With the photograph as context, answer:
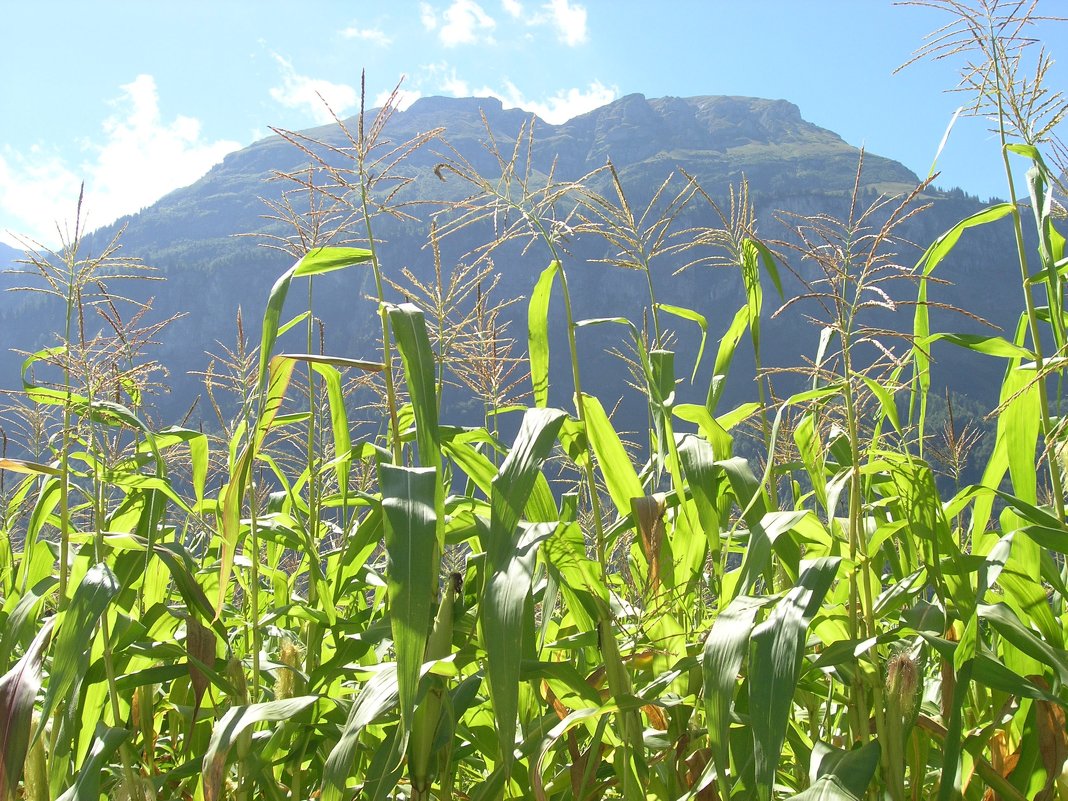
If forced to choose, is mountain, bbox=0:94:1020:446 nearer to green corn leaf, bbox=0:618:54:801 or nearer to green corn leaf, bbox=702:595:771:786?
green corn leaf, bbox=0:618:54:801

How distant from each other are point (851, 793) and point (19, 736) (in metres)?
1.26

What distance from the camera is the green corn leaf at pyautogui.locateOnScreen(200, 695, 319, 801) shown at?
1.36 metres

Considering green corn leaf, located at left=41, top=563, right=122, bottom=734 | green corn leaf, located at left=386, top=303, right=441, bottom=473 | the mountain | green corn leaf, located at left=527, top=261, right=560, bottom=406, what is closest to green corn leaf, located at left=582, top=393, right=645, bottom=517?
green corn leaf, located at left=527, top=261, right=560, bottom=406

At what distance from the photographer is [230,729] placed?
1372 millimetres

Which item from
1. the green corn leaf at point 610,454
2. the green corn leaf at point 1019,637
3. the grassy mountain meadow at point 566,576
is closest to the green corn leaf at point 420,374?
the grassy mountain meadow at point 566,576

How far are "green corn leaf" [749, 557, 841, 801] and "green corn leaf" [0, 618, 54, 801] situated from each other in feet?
3.63

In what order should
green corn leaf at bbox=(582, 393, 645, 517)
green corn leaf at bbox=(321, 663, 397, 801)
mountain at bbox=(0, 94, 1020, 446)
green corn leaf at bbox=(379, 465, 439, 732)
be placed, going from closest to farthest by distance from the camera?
1. green corn leaf at bbox=(379, 465, 439, 732)
2. green corn leaf at bbox=(321, 663, 397, 801)
3. green corn leaf at bbox=(582, 393, 645, 517)
4. mountain at bbox=(0, 94, 1020, 446)

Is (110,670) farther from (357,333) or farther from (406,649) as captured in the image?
(357,333)

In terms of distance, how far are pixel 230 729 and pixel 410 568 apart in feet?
1.85

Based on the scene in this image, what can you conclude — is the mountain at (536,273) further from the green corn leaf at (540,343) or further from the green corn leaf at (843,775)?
the green corn leaf at (843,775)

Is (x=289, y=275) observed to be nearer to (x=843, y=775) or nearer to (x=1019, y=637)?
(x=843, y=775)

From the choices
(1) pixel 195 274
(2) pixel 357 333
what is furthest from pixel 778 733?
(1) pixel 195 274

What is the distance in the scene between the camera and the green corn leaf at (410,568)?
103cm

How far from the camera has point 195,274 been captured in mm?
152375
